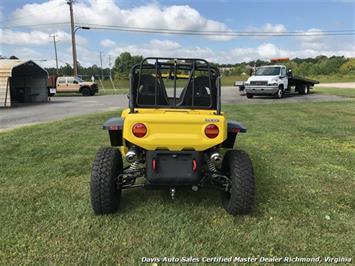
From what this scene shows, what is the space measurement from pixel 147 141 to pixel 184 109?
774 mm

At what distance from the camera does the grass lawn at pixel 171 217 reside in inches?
131

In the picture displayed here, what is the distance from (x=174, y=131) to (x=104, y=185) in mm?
955

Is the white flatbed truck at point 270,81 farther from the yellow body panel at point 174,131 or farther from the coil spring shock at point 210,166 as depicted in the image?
the yellow body panel at point 174,131

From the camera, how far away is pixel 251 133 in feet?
30.6

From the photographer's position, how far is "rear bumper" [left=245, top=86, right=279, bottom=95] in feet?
72.3

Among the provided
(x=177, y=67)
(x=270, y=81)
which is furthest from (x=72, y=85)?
(x=177, y=67)

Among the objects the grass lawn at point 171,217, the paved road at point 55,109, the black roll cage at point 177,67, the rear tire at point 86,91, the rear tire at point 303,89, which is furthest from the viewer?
the rear tire at point 86,91

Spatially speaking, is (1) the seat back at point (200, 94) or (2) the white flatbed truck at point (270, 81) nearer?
(1) the seat back at point (200, 94)

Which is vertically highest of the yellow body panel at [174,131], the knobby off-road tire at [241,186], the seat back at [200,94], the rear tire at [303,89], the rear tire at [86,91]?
the seat back at [200,94]

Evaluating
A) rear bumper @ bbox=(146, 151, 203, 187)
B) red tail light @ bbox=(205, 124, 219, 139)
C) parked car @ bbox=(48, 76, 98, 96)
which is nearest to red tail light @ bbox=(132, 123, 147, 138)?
rear bumper @ bbox=(146, 151, 203, 187)

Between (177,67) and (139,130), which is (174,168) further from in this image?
(177,67)

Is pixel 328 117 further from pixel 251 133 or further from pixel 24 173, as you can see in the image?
pixel 24 173

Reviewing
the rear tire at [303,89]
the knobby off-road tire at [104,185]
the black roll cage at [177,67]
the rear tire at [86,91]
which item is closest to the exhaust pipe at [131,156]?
the knobby off-road tire at [104,185]

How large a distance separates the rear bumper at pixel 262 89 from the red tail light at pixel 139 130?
63.6 ft
